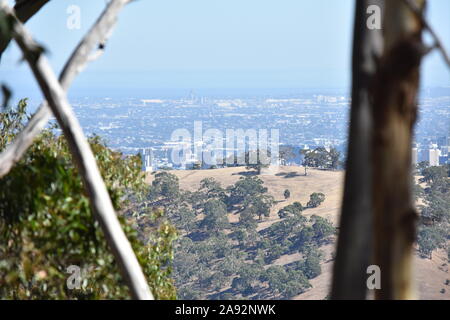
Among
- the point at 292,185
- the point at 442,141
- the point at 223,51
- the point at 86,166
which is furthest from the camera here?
the point at 223,51

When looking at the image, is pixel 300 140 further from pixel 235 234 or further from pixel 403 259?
pixel 403 259

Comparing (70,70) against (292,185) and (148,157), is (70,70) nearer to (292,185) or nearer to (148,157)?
(148,157)

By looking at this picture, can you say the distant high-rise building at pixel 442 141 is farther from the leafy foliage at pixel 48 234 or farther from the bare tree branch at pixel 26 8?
the leafy foliage at pixel 48 234

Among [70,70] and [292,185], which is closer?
[70,70]

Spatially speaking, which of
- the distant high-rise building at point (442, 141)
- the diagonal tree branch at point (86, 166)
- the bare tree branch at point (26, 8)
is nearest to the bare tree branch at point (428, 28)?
the diagonal tree branch at point (86, 166)

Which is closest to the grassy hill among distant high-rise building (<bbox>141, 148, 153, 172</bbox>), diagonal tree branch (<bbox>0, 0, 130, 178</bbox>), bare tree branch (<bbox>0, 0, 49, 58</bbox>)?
distant high-rise building (<bbox>141, 148, 153, 172</bbox>)

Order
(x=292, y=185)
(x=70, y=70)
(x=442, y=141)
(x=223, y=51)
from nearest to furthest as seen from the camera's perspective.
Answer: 1. (x=70, y=70)
2. (x=442, y=141)
3. (x=292, y=185)
4. (x=223, y=51)

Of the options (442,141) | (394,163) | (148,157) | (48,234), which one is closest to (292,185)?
(148,157)
